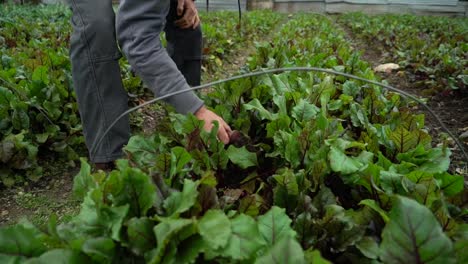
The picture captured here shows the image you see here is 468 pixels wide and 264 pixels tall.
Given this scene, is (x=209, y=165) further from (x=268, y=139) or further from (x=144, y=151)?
(x=268, y=139)

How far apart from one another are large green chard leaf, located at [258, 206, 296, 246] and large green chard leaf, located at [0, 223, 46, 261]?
1.84 ft

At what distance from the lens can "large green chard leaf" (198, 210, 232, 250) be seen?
978 mm

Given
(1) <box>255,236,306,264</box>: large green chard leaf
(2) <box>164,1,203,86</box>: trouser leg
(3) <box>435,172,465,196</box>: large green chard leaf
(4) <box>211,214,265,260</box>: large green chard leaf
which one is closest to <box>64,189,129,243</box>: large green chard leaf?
(4) <box>211,214,265,260</box>: large green chard leaf

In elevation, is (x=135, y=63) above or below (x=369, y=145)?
above

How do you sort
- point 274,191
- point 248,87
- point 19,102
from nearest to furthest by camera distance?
point 274,191 < point 248,87 < point 19,102

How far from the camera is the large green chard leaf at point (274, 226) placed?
1.09 m

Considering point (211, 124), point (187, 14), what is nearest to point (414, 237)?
point (211, 124)

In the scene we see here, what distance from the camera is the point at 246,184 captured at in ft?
5.42

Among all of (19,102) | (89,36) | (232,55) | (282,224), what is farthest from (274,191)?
(232,55)

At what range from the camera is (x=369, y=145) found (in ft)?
5.81

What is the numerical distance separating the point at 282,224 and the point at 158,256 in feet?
1.10

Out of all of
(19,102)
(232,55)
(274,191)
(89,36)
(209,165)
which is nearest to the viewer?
(274,191)

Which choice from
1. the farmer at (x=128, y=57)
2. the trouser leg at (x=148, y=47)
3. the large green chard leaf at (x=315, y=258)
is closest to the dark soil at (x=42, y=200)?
the farmer at (x=128, y=57)

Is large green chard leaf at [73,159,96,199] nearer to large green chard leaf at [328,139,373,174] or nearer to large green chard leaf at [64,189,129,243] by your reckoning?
large green chard leaf at [64,189,129,243]
